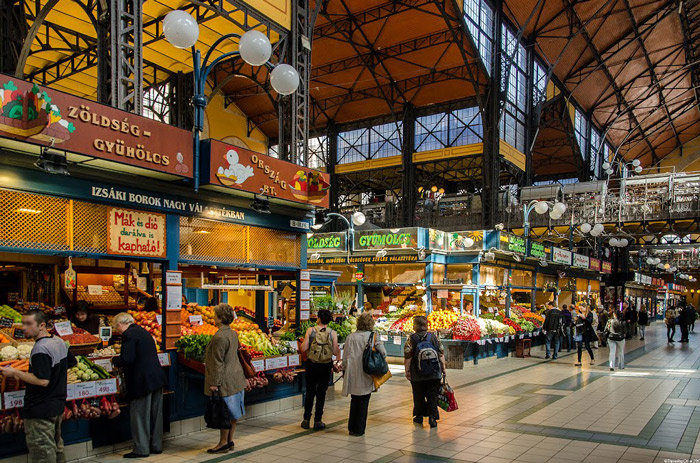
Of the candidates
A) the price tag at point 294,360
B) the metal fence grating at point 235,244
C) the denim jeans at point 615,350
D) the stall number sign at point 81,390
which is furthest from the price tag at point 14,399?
the denim jeans at point 615,350

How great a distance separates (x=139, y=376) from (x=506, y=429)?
475 centimetres

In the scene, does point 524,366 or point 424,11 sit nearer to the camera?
point 524,366

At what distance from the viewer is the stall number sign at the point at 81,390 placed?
5793 mm

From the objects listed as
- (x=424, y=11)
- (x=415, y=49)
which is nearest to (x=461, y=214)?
(x=415, y=49)

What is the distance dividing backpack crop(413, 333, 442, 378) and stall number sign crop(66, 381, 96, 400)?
3.96 meters

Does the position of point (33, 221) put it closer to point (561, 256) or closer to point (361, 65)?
point (561, 256)

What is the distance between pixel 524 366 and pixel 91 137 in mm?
12161

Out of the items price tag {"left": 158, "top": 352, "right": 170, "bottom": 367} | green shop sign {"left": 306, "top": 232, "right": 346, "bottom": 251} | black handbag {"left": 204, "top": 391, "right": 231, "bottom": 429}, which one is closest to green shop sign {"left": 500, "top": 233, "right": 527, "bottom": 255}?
green shop sign {"left": 306, "top": 232, "right": 346, "bottom": 251}

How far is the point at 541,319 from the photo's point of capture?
19812mm

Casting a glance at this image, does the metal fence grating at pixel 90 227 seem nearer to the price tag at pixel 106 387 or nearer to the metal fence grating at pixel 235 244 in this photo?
the metal fence grating at pixel 235 244

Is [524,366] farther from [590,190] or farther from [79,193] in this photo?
[590,190]

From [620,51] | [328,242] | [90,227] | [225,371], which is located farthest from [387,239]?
[620,51]

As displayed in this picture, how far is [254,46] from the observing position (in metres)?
6.79

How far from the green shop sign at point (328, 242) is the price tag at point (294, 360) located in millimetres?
10466
